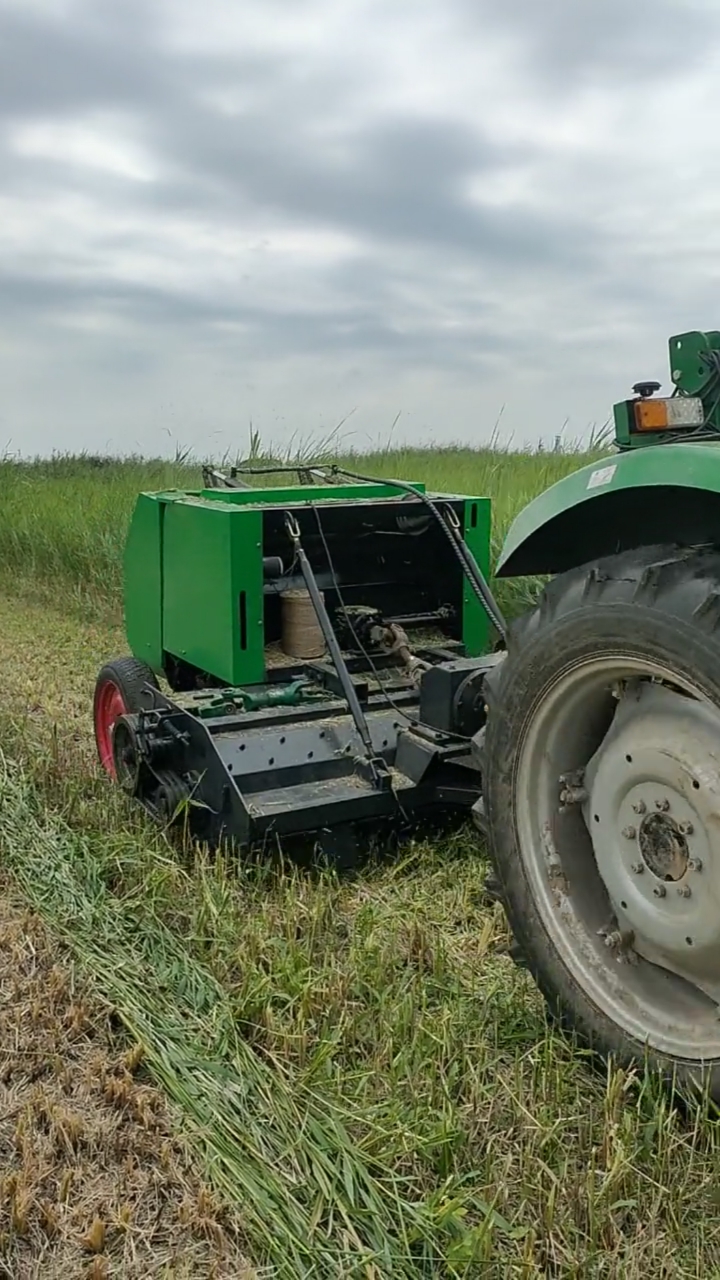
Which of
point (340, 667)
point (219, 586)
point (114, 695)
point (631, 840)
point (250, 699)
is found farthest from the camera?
point (114, 695)

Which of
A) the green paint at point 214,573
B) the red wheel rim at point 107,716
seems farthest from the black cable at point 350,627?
the red wheel rim at point 107,716

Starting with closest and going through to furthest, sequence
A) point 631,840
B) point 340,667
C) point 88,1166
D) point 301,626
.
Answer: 1. point 88,1166
2. point 631,840
3. point 340,667
4. point 301,626

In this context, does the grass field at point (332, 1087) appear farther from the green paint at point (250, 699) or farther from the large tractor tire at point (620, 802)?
the green paint at point (250, 699)

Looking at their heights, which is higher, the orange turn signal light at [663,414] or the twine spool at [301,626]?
the orange turn signal light at [663,414]

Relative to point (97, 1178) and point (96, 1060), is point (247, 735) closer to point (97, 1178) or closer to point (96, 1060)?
point (96, 1060)

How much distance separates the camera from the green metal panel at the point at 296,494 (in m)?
3.87

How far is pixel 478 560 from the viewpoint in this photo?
4.13 metres

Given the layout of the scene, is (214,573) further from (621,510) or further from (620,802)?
(620,802)

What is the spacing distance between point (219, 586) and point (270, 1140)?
2086 mm

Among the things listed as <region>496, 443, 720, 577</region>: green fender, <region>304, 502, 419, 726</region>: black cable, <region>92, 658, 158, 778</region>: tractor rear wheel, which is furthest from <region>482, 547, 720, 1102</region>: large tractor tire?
<region>92, 658, 158, 778</region>: tractor rear wheel

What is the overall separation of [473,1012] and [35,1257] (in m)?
1.02

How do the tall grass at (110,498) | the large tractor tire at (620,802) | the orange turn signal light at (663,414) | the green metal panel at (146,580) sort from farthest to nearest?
the tall grass at (110,498), the green metal panel at (146,580), the orange turn signal light at (663,414), the large tractor tire at (620,802)

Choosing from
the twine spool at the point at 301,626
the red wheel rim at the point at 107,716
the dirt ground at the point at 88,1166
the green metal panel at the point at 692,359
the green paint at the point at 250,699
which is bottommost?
the dirt ground at the point at 88,1166

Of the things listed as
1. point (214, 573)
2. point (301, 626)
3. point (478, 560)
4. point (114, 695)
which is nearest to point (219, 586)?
point (214, 573)
